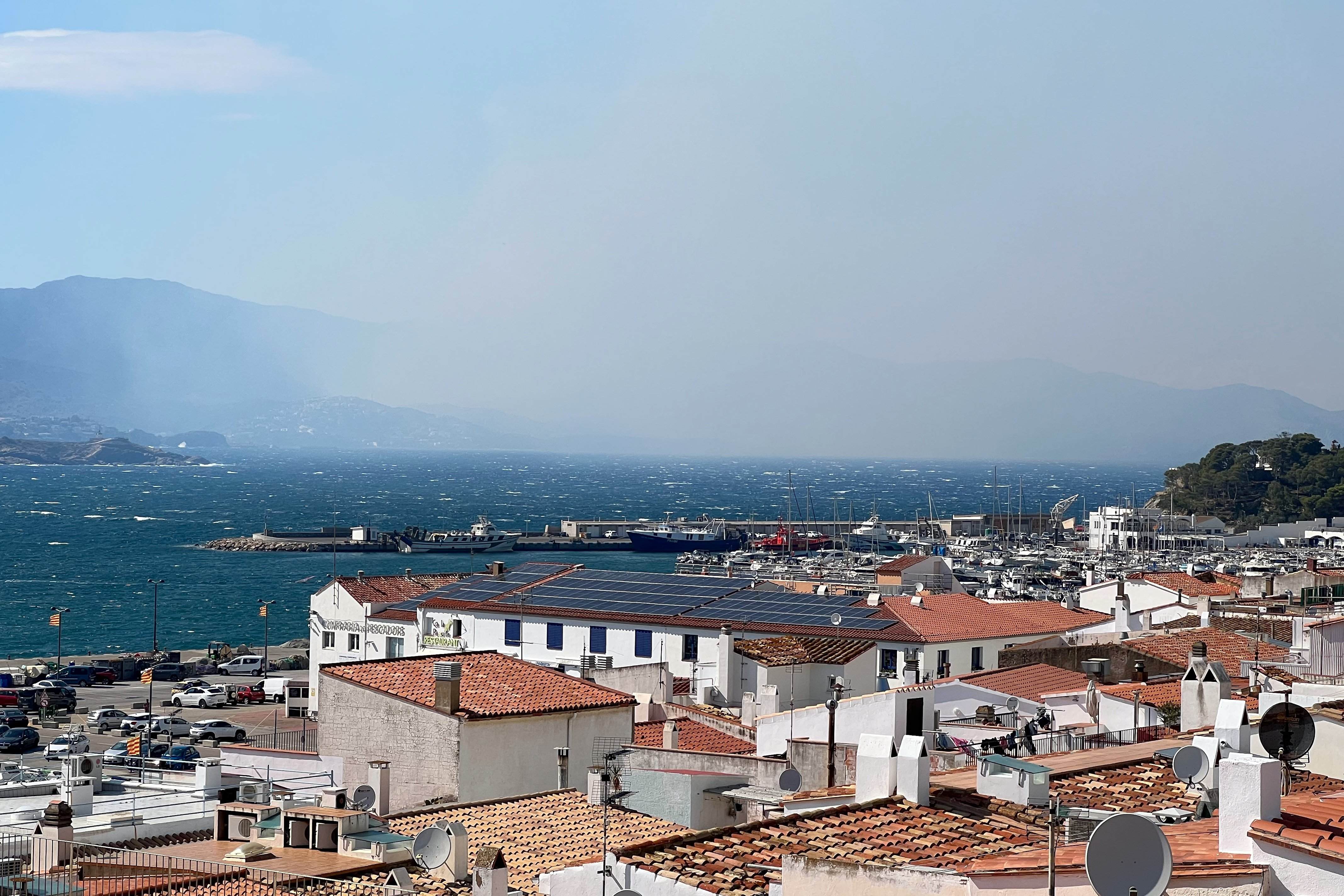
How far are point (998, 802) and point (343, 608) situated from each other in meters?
36.5

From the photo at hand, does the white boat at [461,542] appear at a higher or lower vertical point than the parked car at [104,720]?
lower

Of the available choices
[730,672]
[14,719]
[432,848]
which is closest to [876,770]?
[432,848]

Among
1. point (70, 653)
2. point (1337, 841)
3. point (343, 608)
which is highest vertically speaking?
point (1337, 841)

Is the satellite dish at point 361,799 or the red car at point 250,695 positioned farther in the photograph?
the red car at point 250,695

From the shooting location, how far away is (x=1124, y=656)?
27562 millimetres

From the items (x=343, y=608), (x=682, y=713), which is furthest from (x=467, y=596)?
(x=682, y=713)

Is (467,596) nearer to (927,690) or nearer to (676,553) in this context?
(927,690)

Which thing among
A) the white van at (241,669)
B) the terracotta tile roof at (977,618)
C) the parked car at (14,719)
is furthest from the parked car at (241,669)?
the terracotta tile roof at (977,618)

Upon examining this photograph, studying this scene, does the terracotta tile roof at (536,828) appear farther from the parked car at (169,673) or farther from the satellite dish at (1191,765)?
the parked car at (169,673)

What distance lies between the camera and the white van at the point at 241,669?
6412 centimetres

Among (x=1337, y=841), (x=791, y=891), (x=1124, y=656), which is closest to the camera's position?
(x=1337, y=841)

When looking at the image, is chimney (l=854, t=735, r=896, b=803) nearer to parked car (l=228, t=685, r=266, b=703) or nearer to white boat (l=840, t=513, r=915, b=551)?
parked car (l=228, t=685, r=266, b=703)

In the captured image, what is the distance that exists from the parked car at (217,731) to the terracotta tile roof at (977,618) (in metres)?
18.1

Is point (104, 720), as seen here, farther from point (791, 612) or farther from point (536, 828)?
point (536, 828)
